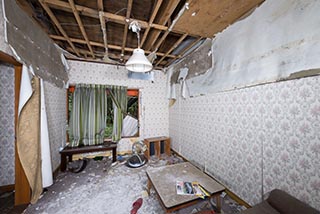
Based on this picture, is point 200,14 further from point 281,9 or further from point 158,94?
point 158,94

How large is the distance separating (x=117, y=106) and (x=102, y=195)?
225 cm

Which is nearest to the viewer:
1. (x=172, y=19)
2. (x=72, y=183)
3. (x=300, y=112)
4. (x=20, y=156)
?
(x=300, y=112)

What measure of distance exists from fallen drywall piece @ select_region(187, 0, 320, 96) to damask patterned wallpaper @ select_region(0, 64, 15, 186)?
3560 millimetres

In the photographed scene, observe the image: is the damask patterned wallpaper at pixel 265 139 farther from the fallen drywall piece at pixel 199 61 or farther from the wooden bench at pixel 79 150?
the wooden bench at pixel 79 150

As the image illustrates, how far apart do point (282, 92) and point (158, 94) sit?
3182mm

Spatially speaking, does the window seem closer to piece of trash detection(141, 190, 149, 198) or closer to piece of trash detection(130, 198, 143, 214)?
piece of trash detection(141, 190, 149, 198)

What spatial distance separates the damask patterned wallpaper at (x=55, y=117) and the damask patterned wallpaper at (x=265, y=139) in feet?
9.87

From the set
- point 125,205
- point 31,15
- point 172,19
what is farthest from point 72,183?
point 172,19

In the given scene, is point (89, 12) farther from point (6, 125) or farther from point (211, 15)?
point (6, 125)

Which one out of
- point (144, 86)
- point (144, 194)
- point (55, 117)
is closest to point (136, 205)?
point (144, 194)

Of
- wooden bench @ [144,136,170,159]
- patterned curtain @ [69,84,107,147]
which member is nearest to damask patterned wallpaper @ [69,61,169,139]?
patterned curtain @ [69,84,107,147]

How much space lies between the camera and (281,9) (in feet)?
4.83

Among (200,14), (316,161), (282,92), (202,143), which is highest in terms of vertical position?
(200,14)

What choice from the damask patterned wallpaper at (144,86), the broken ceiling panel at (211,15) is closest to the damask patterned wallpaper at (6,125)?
the damask patterned wallpaper at (144,86)
